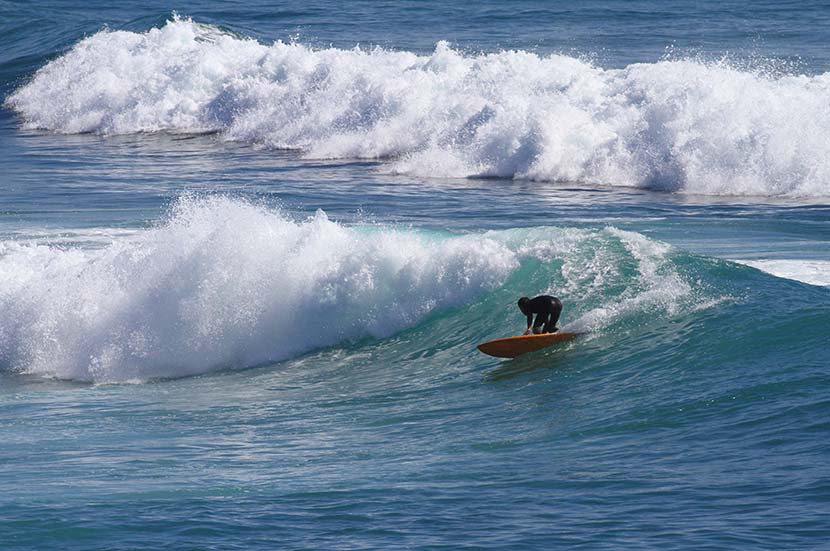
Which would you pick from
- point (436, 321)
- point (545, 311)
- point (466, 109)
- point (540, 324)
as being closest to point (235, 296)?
point (436, 321)

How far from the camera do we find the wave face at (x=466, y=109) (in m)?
26.3

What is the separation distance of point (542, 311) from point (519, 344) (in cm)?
39

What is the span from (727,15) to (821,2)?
328cm

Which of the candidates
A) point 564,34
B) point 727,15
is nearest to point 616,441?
point 564,34

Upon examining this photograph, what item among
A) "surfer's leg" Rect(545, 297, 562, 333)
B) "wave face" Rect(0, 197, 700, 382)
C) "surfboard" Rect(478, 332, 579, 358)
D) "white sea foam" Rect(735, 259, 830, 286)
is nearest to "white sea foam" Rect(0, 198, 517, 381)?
"wave face" Rect(0, 197, 700, 382)

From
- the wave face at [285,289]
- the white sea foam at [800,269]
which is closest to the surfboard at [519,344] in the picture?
the wave face at [285,289]

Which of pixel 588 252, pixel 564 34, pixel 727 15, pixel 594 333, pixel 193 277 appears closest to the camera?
pixel 594 333

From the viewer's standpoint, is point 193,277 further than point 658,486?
Yes

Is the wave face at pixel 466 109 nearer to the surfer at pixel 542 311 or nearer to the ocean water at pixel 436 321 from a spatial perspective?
the ocean water at pixel 436 321

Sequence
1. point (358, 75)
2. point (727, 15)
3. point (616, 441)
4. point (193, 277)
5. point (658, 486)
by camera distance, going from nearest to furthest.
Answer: point (658, 486), point (616, 441), point (193, 277), point (358, 75), point (727, 15)

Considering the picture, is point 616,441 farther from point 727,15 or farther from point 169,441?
point 727,15

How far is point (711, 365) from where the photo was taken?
12.0m

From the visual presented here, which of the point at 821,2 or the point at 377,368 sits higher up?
the point at 821,2

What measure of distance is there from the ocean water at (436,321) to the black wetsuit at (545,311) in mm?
273
